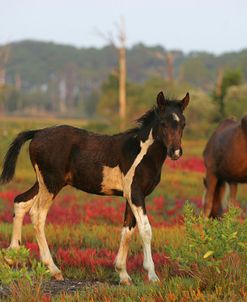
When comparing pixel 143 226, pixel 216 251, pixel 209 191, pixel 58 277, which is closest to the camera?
pixel 216 251

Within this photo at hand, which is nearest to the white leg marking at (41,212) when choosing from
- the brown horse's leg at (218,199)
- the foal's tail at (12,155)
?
the foal's tail at (12,155)

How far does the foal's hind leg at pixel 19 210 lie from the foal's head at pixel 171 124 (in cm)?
188

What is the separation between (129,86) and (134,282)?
49562mm

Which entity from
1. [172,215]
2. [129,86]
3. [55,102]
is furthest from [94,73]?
[172,215]

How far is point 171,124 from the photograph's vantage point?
679 cm

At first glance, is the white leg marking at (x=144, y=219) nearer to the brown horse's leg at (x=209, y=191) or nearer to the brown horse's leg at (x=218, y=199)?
the brown horse's leg at (x=209, y=191)

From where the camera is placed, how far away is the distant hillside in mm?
122812

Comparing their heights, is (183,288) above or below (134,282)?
above

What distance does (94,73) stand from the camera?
129875mm

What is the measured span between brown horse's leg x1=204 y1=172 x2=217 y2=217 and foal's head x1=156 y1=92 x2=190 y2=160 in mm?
4690

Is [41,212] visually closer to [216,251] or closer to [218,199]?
[216,251]

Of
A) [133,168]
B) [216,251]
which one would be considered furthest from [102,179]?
[216,251]

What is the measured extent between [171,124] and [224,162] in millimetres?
4674

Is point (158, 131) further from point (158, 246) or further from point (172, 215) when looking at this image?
point (172, 215)
